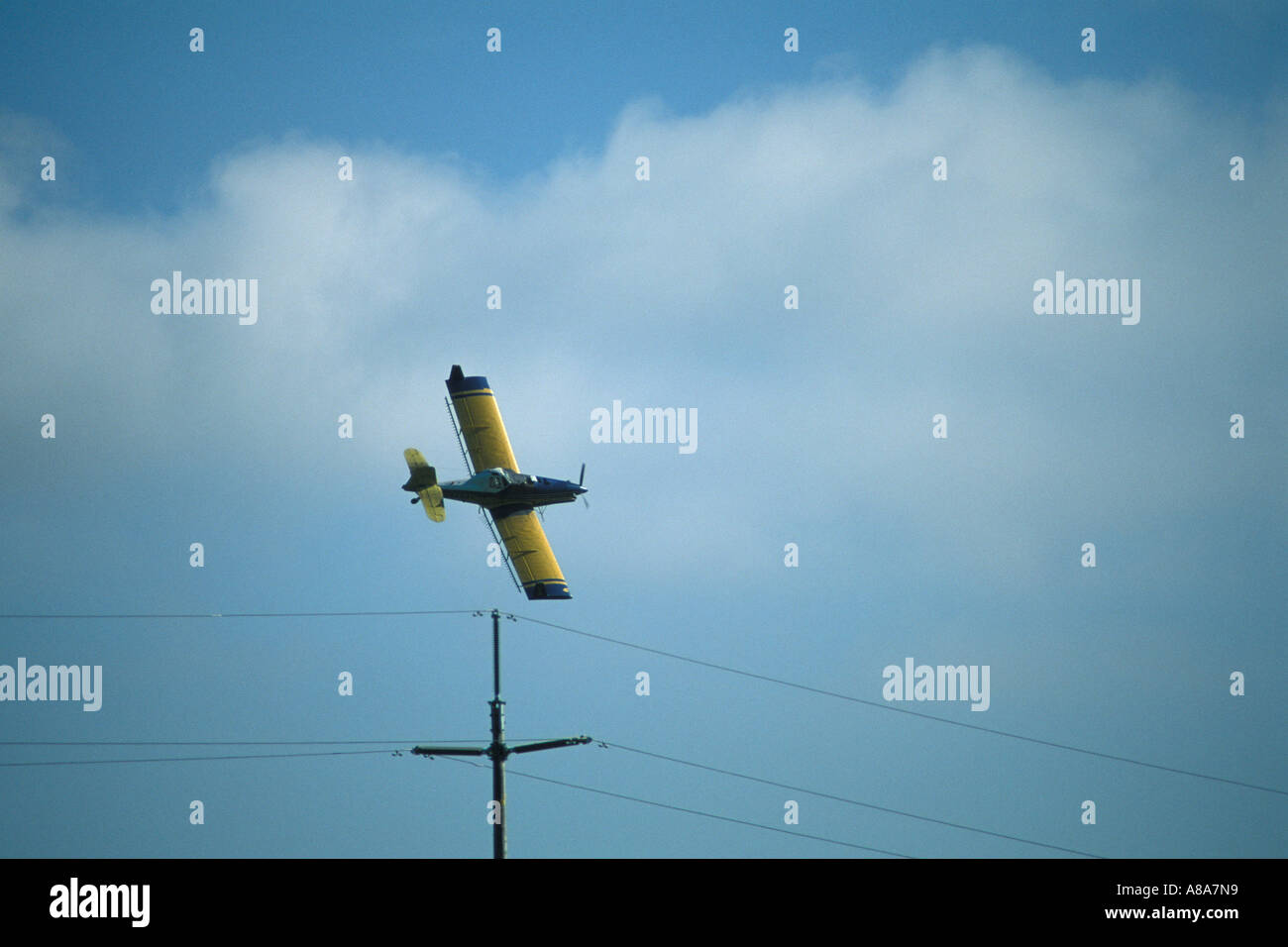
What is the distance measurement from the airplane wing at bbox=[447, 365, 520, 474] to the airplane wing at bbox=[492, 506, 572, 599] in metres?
5.86

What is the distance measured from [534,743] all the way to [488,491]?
29.3m

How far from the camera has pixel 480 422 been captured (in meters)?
94.1

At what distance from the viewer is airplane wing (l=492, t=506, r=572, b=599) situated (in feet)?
271

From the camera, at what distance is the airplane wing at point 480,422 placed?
302ft

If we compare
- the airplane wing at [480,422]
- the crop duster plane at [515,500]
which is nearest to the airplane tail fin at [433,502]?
the crop duster plane at [515,500]

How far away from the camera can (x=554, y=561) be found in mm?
84562

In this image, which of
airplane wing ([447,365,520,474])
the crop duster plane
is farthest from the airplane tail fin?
airplane wing ([447,365,520,474])

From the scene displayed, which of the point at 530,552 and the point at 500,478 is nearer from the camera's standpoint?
the point at 530,552

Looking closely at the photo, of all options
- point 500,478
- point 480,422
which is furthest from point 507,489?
point 480,422

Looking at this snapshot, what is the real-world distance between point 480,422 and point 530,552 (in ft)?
42.9

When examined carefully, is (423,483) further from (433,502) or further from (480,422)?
(480,422)
